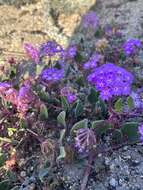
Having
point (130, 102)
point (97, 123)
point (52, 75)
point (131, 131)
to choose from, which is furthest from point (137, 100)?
point (52, 75)

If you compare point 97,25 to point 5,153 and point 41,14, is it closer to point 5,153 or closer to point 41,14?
point 41,14

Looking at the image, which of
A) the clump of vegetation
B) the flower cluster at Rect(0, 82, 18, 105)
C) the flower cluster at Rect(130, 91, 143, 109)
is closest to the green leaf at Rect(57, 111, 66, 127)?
the clump of vegetation

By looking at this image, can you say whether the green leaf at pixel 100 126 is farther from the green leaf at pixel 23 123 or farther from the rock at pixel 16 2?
the rock at pixel 16 2

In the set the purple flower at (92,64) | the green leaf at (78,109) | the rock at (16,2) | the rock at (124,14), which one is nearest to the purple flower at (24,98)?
the green leaf at (78,109)

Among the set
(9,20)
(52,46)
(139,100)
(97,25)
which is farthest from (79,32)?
(139,100)

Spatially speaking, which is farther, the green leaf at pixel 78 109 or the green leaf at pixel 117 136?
the green leaf at pixel 78 109
